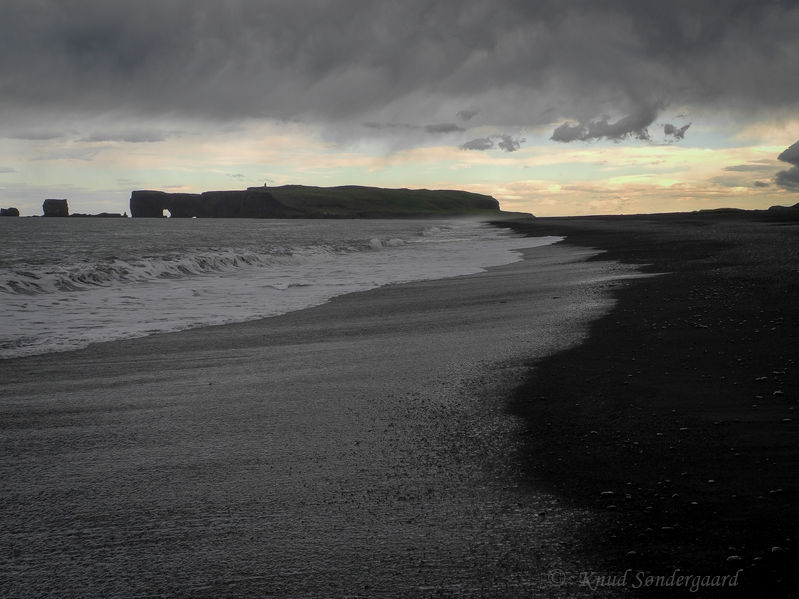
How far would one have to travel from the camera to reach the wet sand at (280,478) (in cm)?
243

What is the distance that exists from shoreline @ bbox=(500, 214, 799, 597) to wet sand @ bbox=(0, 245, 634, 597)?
8.2 inches

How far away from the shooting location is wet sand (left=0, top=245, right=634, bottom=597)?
243 cm

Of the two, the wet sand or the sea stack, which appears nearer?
the wet sand

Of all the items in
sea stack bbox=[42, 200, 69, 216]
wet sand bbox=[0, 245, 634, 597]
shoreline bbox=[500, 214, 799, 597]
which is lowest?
wet sand bbox=[0, 245, 634, 597]

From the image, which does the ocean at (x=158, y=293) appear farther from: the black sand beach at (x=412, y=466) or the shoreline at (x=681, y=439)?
the shoreline at (x=681, y=439)

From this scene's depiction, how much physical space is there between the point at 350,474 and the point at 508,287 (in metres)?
9.59

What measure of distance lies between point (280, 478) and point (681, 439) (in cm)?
227

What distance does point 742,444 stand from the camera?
363 cm

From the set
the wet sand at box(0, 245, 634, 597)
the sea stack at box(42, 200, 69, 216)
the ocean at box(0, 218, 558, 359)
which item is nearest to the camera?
the wet sand at box(0, 245, 634, 597)

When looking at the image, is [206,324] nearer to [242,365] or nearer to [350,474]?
[242,365]

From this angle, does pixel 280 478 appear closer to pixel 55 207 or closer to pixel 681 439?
pixel 681 439

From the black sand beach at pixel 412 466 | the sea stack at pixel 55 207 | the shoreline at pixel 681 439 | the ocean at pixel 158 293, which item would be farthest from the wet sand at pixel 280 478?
the sea stack at pixel 55 207

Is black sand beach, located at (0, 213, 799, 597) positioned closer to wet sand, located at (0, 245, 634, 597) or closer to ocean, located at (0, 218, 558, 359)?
wet sand, located at (0, 245, 634, 597)

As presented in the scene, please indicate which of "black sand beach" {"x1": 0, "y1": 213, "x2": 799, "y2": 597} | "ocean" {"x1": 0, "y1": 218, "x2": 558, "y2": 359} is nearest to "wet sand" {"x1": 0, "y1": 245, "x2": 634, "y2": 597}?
"black sand beach" {"x1": 0, "y1": 213, "x2": 799, "y2": 597}
